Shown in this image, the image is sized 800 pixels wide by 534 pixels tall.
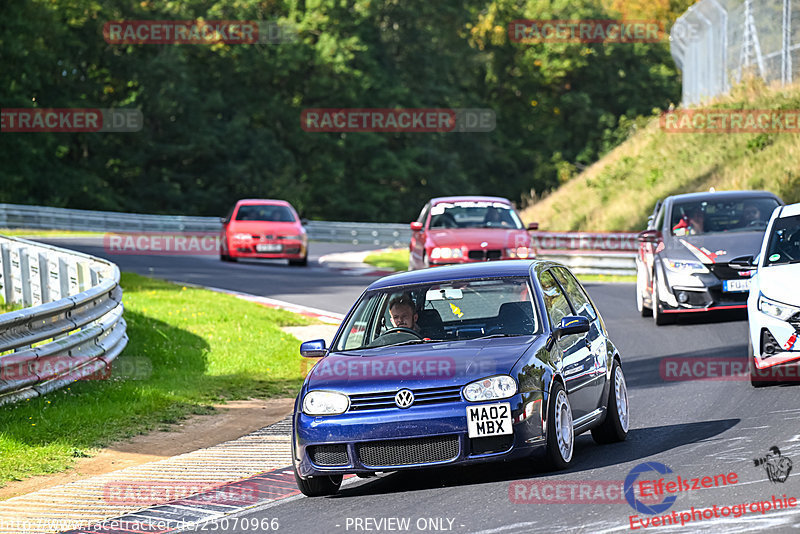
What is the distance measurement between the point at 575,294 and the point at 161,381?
211 inches

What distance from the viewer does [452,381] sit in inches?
321

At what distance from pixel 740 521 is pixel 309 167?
6895 cm

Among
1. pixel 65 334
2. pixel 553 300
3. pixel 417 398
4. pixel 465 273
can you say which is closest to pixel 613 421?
pixel 553 300

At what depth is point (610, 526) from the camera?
270 inches

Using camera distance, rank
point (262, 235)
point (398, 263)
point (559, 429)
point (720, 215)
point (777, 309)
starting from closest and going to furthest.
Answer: point (559, 429) → point (777, 309) → point (720, 215) → point (262, 235) → point (398, 263)

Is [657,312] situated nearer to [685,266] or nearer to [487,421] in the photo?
[685,266]

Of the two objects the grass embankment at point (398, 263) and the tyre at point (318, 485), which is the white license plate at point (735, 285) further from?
the grass embankment at point (398, 263)

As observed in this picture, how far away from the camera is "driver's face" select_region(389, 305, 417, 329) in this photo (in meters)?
9.34

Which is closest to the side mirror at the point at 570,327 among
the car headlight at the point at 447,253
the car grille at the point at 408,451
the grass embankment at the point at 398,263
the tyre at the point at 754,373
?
the car grille at the point at 408,451

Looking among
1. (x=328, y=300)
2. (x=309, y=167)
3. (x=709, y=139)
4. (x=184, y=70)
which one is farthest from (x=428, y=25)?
(x=328, y=300)

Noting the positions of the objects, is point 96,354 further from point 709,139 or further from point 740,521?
point 709,139

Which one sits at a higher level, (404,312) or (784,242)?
(784,242)

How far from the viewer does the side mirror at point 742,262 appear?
16663 millimetres

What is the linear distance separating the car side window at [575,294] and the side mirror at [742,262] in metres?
6.87
